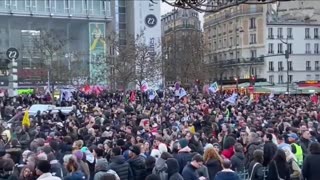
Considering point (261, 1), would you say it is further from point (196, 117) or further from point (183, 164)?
point (196, 117)

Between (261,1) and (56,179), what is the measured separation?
14.4ft

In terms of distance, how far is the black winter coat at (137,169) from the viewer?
10516 mm

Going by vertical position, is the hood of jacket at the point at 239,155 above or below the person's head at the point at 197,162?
below

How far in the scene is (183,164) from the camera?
35.6 ft

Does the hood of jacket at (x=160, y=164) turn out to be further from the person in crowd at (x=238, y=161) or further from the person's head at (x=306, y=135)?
the person's head at (x=306, y=135)

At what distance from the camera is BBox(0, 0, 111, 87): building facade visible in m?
69.8

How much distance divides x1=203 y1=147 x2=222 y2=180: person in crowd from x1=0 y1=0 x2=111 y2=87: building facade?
179 ft

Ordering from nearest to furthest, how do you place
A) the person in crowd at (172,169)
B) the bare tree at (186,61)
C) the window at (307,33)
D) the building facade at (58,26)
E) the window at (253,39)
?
the person in crowd at (172,169)
the bare tree at (186,61)
the building facade at (58,26)
the window at (307,33)
the window at (253,39)

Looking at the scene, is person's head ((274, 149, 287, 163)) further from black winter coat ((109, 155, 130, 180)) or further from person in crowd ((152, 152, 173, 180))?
black winter coat ((109, 155, 130, 180))

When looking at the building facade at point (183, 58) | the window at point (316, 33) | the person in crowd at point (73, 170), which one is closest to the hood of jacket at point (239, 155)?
the person in crowd at point (73, 170)

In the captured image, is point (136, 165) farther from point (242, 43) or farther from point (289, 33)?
point (242, 43)

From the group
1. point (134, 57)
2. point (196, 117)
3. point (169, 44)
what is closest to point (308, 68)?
point (169, 44)

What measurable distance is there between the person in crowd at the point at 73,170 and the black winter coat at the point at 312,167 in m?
3.52

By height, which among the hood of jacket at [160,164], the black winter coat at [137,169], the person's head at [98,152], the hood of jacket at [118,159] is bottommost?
the black winter coat at [137,169]
